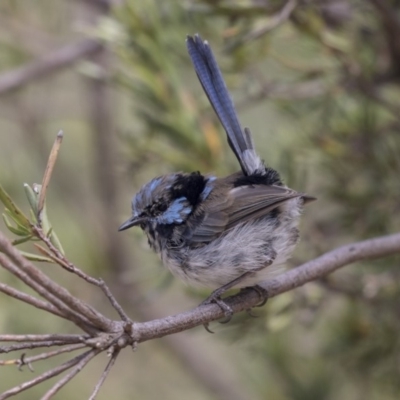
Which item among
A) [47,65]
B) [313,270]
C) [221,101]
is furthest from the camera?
[47,65]

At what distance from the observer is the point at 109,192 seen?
3957mm

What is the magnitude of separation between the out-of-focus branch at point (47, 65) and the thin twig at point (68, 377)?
2087 millimetres

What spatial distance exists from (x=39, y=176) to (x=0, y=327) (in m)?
1.12

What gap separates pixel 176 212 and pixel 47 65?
1172mm

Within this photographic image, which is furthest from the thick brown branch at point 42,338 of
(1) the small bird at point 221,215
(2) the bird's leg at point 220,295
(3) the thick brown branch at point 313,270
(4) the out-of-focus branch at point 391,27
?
(4) the out-of-focus branch at point 391,27

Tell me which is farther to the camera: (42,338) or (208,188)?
(208,188)

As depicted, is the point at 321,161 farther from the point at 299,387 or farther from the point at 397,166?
the point at 299,387

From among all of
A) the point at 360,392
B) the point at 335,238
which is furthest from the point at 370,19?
the point at 360,392

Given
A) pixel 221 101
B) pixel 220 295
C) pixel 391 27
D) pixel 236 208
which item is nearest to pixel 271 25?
pixel 221 101

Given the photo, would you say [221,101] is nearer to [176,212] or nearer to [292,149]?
[176,212]

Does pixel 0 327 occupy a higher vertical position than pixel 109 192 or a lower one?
lower

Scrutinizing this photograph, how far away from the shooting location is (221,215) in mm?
2521

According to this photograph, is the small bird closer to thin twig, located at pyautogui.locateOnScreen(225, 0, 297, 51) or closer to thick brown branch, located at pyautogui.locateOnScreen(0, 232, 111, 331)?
thin twig, located at pyautogui.locateOnScreen(225, 0, 297, 51)

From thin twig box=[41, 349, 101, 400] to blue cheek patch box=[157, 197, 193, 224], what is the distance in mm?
1256
